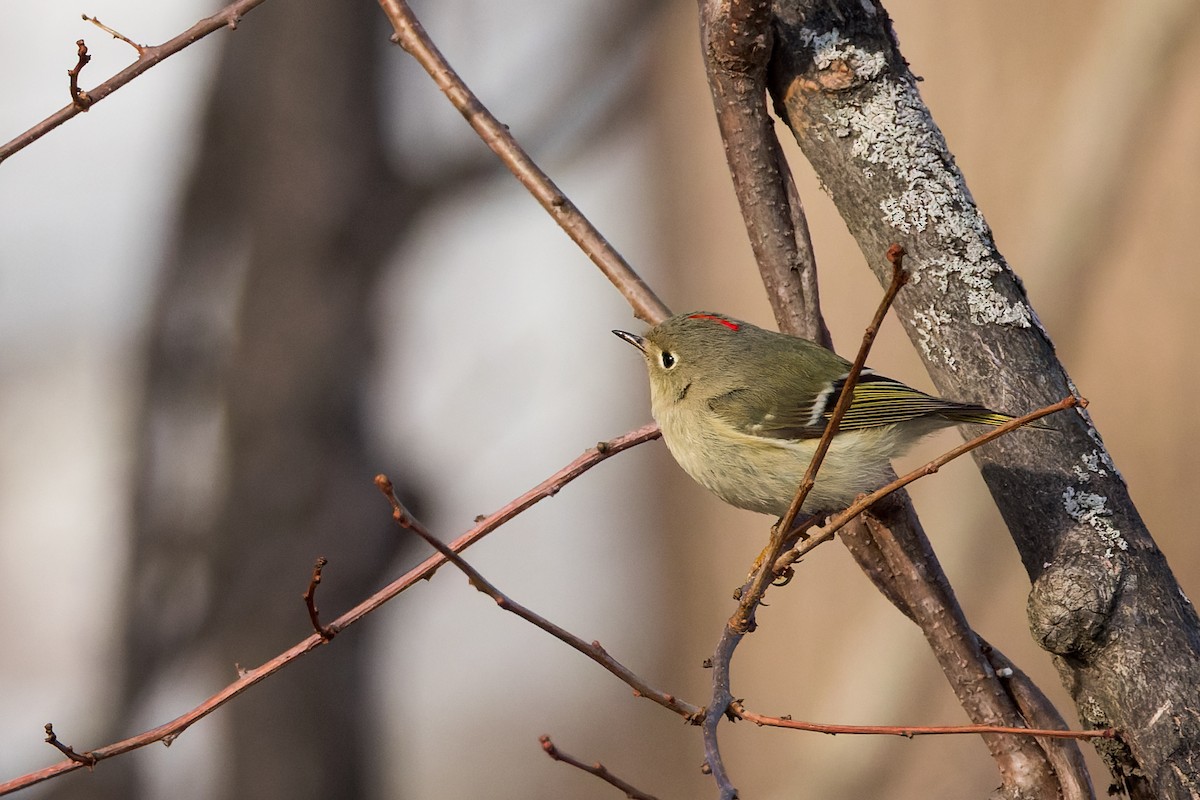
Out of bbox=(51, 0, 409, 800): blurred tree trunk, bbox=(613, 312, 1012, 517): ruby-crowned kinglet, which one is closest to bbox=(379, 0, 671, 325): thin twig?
bbox=(613, 312, 1012, 517): ruby-crowned kinglet

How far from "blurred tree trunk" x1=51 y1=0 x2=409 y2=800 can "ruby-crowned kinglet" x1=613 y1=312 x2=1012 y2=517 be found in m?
1.59

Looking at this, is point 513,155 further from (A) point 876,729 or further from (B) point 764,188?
(A) point 876,729

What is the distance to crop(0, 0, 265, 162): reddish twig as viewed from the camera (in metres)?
1.26

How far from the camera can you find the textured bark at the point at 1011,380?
113 cm

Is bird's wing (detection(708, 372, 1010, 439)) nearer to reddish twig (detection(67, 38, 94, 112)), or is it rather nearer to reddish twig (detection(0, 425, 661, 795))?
reddish twig (detection(0, 425, 661, 795))

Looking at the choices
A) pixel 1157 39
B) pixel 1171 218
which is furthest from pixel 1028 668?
pixel 1157 39

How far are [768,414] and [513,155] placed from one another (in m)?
0.59

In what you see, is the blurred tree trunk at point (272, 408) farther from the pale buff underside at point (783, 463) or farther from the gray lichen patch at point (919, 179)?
the gray lichen patch at point (919, 179)

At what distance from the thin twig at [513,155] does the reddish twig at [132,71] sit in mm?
254

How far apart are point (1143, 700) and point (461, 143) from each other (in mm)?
2581

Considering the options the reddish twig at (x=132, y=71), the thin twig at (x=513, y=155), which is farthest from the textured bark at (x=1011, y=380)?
the reddish twig at (x=132, y=71)

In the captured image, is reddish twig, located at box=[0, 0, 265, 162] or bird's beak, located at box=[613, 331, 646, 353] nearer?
reddish twig, located at box=[0, 0, 265, 162]

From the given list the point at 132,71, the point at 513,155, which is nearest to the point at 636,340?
the point at 513,155

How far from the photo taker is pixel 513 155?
5.14 feet
